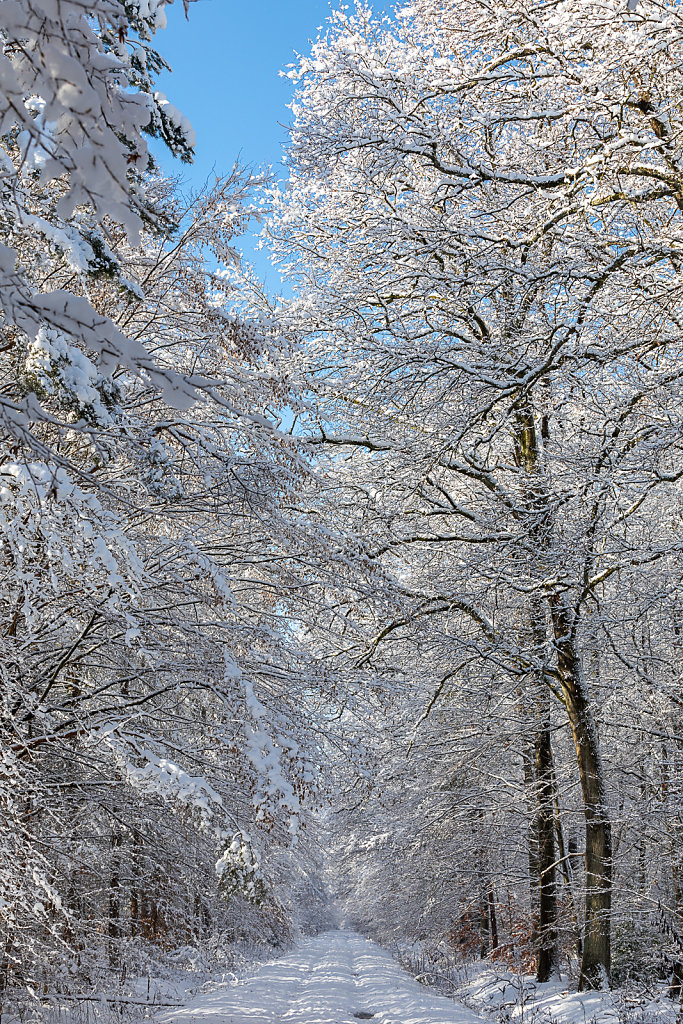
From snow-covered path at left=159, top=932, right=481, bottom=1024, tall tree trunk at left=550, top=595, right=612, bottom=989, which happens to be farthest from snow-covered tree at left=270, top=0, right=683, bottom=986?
snow-covered path at left=159, top=932, right=481, bottom=1024

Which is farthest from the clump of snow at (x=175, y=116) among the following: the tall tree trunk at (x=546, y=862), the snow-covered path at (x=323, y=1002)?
the tall tree trunk at (x=546, y=862)

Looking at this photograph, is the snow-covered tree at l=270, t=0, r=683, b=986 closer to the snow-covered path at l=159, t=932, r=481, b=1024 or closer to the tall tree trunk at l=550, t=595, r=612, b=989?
the tall tree trunk at l=550, t=595, r=612, b=989

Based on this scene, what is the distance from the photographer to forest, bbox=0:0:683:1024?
490 cm

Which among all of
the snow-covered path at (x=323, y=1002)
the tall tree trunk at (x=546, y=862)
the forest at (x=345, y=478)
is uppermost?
the forest at (x=345, y=478)

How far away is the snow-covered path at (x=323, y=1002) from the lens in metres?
8.58

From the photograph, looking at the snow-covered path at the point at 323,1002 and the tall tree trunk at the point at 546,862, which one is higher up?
the tall tree trunk at the point at 546,862

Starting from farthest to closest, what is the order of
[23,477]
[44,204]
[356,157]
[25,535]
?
[356,157] → [44,204] → [25,535] → [23,477]

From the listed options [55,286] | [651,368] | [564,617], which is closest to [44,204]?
[55,286]

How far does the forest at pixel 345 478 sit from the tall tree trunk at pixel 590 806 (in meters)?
0.04

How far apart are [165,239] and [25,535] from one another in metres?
2.80

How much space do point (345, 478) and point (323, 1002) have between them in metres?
8.30

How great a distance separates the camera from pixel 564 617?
8.79 metres

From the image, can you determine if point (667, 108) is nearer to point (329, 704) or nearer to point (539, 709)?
point (329, 704)

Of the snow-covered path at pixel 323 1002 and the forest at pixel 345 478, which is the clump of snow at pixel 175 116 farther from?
the snow-covered path at pixel 323 1002
